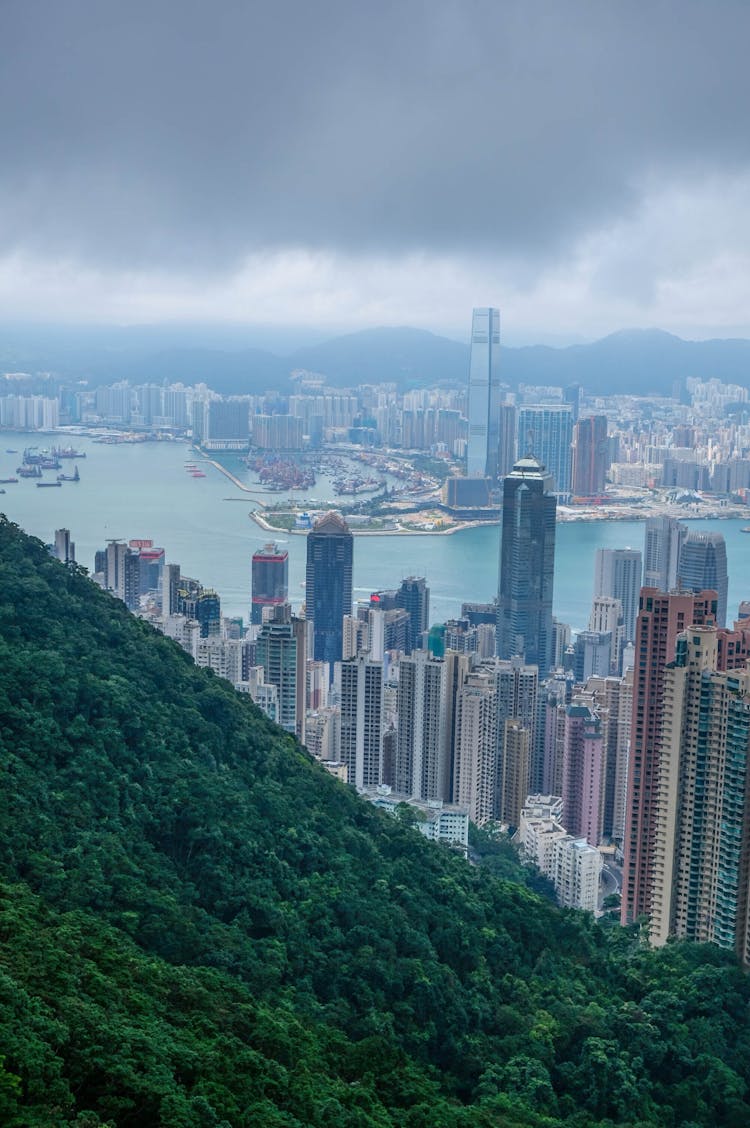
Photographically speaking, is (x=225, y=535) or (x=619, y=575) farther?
(x=225, y=535)

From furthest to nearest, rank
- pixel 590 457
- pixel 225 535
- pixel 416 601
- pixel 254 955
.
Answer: pixel 590 457, pixel 225 535, pixel 416 601, pixel 254 955

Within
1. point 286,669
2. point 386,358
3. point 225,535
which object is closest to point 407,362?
point 386,358

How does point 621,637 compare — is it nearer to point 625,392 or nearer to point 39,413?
point 39,413

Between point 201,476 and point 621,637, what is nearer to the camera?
point 621,637

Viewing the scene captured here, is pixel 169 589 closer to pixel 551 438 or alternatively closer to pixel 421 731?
pixel 421 731

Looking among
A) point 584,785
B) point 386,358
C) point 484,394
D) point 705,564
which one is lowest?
point 584,785

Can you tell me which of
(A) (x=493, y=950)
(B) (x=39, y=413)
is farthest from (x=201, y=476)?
(A) (x=493, y=950)

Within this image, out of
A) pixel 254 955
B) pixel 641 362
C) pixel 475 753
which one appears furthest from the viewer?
pixel 641 362
